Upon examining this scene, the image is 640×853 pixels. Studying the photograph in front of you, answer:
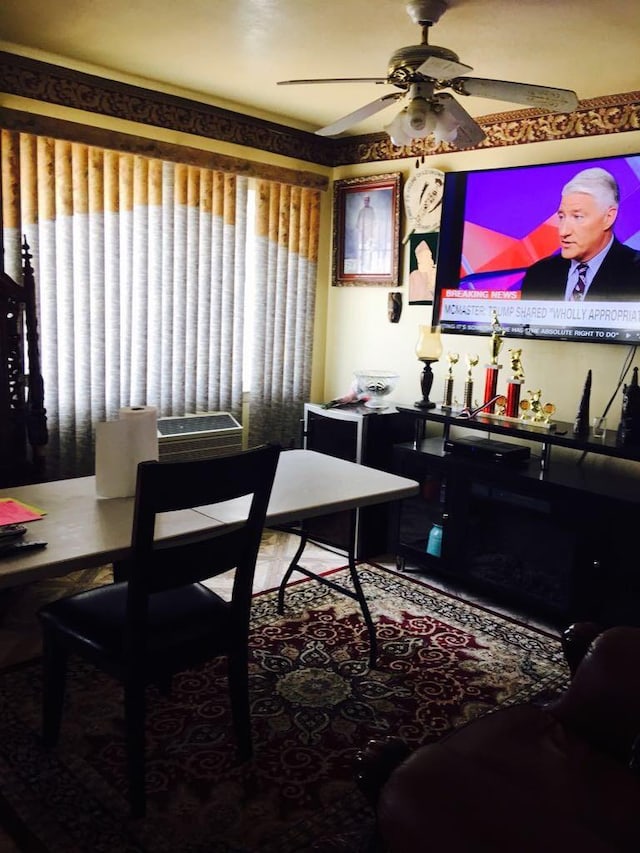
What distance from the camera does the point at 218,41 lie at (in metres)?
2.99

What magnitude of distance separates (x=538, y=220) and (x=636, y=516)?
1.53 m

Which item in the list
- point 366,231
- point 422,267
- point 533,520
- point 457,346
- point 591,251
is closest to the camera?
point 533,520

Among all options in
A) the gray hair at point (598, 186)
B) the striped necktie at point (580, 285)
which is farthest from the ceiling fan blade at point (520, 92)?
the striped necktie at point (580, 285)

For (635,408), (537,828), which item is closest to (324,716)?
(537,828)

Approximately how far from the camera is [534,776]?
150 centimetres

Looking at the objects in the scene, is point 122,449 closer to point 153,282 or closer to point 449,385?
point 153,282

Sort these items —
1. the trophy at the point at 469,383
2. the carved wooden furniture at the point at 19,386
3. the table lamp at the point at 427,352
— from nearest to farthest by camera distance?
the carved wooden furniture at the point at 19,386 < the trophy at the point at 469,383 < the table lamp at the point at 427,352

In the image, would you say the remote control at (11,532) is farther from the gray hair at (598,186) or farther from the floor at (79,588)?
the gray hair at (598,186)

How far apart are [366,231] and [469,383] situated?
4.45 ft

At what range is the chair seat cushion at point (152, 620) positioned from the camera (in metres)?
1.94

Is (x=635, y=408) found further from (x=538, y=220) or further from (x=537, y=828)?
(x=537, y=828)

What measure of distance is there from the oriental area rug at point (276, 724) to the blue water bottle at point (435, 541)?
1.10 feet

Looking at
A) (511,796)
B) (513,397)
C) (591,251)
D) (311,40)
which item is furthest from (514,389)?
(511,796)

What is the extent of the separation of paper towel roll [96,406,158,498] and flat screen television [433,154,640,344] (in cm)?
215
